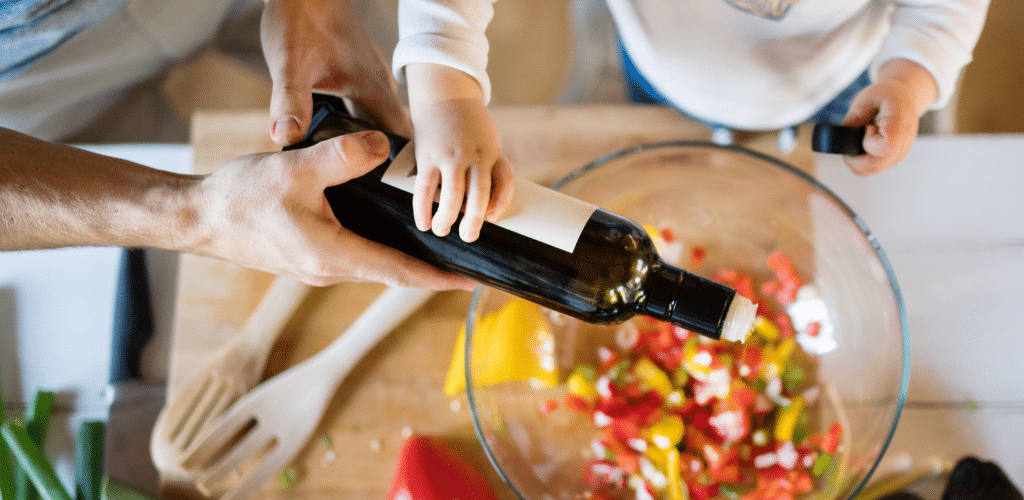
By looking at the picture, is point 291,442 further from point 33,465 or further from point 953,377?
point 953,377

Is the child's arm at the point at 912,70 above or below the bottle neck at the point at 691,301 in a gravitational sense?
above

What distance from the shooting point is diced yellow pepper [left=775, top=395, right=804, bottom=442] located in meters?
0.76

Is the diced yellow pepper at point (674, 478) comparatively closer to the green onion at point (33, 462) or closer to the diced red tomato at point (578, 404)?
the diced red tomato at point (578, 404)

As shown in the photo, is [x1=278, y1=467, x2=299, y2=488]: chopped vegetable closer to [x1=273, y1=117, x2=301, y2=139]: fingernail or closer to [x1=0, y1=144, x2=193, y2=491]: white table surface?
[x1=0, y1=144, x2=193, y2=491]: white table surface

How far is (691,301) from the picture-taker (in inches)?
19.3

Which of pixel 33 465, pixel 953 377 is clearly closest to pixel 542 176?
pixel 953 377

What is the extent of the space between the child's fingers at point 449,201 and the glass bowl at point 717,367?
0.74 feet

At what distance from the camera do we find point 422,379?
82 centimetres

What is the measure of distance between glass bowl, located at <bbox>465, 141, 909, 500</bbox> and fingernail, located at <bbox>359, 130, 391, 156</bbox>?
0.27 meters

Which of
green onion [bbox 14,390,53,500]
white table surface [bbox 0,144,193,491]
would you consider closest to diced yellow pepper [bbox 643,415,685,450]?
white table surface [bbox 0,144,193,491]

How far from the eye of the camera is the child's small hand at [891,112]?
0.68 m

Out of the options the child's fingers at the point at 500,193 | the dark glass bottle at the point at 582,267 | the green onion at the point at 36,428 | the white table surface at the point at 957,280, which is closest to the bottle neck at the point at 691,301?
the dark glass bottle at the point at 582,267

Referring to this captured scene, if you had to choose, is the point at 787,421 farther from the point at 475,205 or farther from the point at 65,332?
the point at 65,332

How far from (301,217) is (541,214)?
0.74 ft
